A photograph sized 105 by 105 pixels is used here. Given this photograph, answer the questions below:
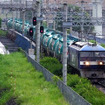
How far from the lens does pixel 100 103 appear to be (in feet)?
50.4

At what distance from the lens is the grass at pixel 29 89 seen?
59.3 ft

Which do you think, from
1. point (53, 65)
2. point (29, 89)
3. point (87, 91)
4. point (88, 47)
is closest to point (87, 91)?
point (87, 91)

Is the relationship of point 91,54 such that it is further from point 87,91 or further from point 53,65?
point 87,91

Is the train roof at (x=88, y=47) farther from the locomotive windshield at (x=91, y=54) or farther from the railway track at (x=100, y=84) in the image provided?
the railway track at (x=100, y=84)

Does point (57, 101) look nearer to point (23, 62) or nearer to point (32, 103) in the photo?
point (32, 103)

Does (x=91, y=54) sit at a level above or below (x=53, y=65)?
above

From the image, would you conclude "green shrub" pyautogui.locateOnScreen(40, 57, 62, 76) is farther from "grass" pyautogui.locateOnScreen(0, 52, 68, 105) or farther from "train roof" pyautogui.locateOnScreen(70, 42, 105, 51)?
"train roof" pyautogui.locateOnScreen(70, 42, 105, 51)

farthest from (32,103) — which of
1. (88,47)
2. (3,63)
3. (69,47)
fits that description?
(3,63)

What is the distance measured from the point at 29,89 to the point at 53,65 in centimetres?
693

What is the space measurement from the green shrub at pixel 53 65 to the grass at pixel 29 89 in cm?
94

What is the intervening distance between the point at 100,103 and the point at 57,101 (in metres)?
2.96

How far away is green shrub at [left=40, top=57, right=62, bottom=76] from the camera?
2636 cm

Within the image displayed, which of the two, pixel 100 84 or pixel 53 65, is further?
pixel 53 65

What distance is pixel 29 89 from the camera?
70.5ft
